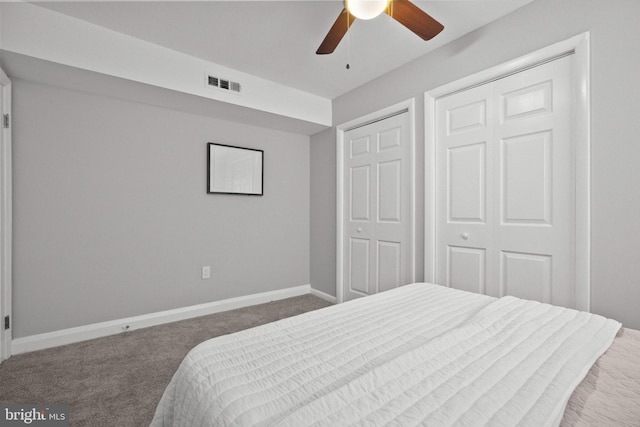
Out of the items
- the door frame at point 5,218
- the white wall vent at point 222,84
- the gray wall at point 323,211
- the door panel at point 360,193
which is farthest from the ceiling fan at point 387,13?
the door frame at point 5,218

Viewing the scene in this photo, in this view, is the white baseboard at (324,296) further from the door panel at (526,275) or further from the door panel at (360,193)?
the door panel at (526,275)

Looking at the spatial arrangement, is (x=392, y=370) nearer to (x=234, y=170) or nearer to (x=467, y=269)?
(x=467, y=269)

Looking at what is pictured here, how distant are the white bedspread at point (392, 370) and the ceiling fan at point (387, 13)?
150 centimetres

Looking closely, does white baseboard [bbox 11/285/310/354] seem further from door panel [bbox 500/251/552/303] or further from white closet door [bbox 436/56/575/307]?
door panel [bbox 500/251/552/303]

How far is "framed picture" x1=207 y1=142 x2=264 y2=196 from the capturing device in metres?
3.02

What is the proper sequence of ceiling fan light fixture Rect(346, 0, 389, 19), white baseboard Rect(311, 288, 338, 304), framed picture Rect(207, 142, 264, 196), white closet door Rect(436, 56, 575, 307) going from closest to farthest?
ceiling fan light fixture Rect(346, 0, 389, 19), white closet door Rect(436, 56, 575, 307), framed picture Rect(207, 142, 264, 196), white baseboard Rect(311, 288, 338, 304)

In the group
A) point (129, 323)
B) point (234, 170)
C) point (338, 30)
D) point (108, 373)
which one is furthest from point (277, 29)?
point (129, 323)

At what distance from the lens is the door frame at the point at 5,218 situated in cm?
196

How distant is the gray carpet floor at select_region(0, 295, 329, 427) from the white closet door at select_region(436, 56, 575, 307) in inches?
85.4

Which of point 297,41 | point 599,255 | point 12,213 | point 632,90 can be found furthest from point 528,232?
point 12,213

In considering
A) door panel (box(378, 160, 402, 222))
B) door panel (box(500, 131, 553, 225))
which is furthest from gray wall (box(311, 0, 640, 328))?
door panel (box(378, 160, 402, 222))

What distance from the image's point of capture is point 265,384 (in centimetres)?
79

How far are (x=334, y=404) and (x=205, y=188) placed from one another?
2.74m

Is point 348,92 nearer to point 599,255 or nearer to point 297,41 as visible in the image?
point 297,41
